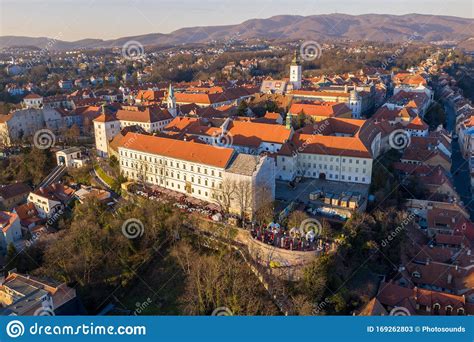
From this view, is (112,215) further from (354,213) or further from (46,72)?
(46,72)

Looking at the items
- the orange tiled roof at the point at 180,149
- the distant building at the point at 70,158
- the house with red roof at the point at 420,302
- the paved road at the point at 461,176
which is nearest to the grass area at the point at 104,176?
the distant building at the point at 70,158

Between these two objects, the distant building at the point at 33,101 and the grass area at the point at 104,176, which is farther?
the distant building at the point at 33,101

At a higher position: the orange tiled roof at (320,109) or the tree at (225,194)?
the orange tiled roof at (320,109)

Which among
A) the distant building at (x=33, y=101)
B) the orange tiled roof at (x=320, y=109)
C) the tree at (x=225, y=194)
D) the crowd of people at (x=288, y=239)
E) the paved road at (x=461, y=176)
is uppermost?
the orange tiled roof at (x=320, y=109)

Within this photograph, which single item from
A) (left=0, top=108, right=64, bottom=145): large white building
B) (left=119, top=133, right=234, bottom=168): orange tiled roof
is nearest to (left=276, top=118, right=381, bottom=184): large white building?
(left=119, top=133, right=234, bottom=168): orange tiled roof

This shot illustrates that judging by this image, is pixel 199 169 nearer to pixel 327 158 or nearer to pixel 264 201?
pixel 264 201

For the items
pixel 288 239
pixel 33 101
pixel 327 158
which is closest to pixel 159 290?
pixel 288 239

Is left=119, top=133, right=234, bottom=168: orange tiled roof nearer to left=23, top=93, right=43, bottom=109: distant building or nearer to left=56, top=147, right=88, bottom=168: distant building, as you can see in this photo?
left=56, top=147, right=88, bottom=168: distant building

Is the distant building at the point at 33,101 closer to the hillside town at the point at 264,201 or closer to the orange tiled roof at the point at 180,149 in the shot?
the hillside town at the point at 264,201
